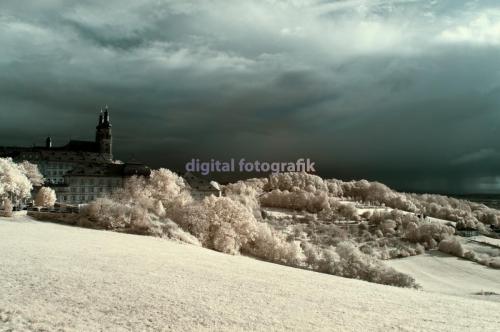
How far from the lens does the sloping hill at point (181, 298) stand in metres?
18.1

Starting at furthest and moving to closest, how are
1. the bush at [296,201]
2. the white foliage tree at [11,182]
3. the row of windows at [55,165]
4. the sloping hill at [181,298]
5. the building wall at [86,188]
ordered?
the bush at [296,201] → the row of windows at [55,165] → the building wall at [86,188] → the white foliage tree at [11,182] → the sloping hill at [181,298]

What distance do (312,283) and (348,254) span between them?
20278 millimetres

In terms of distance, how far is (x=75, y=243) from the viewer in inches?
1407

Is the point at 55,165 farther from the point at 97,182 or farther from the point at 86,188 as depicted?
the point at 97,182

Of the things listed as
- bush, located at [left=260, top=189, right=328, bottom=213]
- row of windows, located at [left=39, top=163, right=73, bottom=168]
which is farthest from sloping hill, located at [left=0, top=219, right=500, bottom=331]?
bush, located at [left=260, top=189, right=328, bottom=213]

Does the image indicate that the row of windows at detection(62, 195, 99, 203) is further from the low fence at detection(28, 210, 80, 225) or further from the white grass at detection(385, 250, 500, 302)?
the white grass at detection(385, 250, 500, 302)

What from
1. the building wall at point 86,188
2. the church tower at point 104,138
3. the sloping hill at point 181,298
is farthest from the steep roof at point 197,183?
the sloping hill at point 181,298

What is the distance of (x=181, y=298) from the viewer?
21922 millimetres

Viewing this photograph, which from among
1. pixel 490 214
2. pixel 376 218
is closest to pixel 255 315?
pixel 376 218

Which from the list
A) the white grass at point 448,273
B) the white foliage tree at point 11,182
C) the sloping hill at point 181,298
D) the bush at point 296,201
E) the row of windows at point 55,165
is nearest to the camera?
the sloping hill at point 181,298

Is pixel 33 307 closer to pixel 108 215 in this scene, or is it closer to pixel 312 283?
pixel 312 283

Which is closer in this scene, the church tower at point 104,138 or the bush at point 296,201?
the church tower at point 104,138

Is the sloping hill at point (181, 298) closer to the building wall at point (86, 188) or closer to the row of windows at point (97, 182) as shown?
the building wall at point (86, 188)

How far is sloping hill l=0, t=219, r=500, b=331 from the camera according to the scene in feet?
59.4
